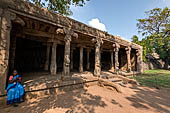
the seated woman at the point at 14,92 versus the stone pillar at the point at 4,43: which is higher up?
the stone pillar at the point at 4,43

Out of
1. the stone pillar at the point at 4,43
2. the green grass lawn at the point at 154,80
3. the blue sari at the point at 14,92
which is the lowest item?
the green grass lawn at the point at 154,80

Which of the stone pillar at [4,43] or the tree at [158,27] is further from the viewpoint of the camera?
the tree at [158,27]

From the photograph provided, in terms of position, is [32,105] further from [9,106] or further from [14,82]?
[14,82]

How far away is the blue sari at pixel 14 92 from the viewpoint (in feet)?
10.2

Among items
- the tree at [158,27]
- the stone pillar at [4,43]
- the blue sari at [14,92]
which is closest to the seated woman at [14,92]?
the blue sari at [14,92]

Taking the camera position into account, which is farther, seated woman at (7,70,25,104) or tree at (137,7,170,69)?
tree at (137,7,170,69)

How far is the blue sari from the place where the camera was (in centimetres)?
311

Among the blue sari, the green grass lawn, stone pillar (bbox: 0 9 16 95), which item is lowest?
the green grass lawn

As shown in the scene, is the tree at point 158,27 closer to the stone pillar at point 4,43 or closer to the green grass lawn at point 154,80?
the green grass lawn at point 154,80

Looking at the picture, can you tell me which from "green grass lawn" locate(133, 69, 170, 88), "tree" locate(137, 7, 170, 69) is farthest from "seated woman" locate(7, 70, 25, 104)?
"tree" locate(137, 7, 170, 69)

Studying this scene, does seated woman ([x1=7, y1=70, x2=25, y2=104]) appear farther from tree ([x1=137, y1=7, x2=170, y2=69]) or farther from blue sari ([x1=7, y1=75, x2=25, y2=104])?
tree ([x1=137, y1=7, x2=170, y2=69])

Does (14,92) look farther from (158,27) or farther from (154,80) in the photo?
(158,27)

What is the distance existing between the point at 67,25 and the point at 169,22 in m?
18.6

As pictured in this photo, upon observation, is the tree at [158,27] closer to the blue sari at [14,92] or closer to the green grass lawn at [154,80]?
the green grass lawn at [154,80]
